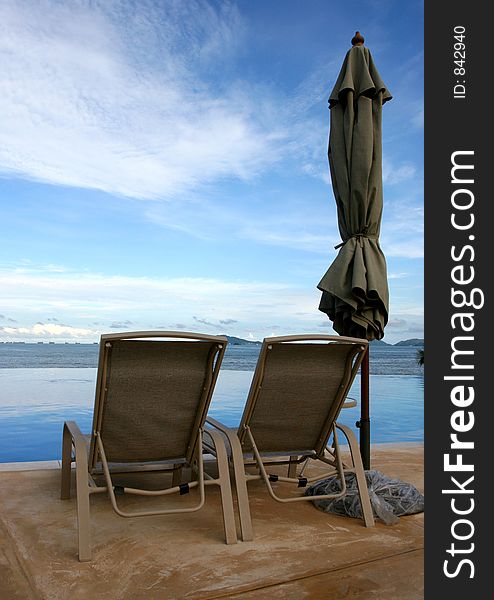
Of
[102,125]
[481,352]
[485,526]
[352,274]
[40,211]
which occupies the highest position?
[102,125]

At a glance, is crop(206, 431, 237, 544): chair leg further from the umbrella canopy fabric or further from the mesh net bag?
the umbrella canopy fabric

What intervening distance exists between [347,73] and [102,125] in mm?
16794

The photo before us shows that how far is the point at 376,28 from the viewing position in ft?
43.8

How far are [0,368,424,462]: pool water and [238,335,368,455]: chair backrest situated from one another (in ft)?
13.6

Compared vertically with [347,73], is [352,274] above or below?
below

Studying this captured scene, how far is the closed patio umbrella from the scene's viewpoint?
3.67m

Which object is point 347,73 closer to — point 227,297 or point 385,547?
point 385,547

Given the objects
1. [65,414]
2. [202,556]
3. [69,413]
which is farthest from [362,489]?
[69,413]

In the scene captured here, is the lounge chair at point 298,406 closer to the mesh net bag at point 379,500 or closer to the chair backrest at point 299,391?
the chair backrest at point 299,391

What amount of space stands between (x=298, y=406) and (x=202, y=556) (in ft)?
3.04

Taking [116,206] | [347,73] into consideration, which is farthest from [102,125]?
[347,73]

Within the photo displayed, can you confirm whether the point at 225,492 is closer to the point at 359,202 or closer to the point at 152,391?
the point at 152,391

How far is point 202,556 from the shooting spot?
258 centimetres

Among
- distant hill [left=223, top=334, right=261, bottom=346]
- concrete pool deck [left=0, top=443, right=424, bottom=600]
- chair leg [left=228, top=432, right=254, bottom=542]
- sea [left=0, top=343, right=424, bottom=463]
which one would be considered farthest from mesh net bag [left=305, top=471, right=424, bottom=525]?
distant hill [left=223, top=334, right=261, bottom=346]
